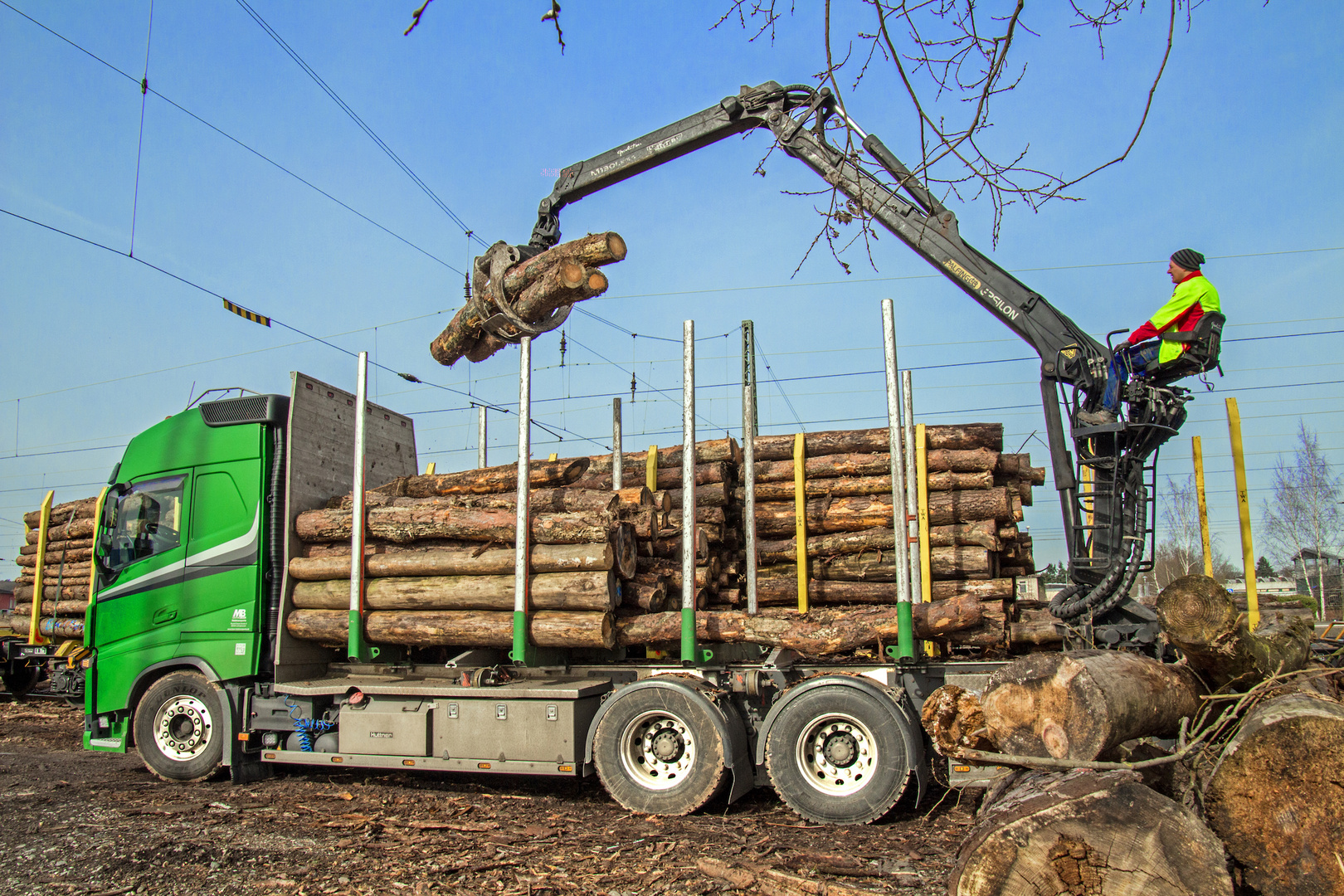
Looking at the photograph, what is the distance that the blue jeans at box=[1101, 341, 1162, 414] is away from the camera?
7.56 m

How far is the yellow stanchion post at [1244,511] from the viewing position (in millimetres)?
7219

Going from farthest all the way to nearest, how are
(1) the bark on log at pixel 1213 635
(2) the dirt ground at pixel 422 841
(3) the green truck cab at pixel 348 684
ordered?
(3) the green truck cab at pixel 348 684, (2) the dirt ground at pixel 422 841, (1) the bark on log at pixel 1213 635

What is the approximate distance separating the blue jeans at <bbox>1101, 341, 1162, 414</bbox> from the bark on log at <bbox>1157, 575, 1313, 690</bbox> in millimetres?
2273

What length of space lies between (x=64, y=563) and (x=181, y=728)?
1012 centimetres

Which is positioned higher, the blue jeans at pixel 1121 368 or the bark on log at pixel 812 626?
the blue jeans at pixel 1121 368

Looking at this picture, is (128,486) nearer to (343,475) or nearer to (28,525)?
(343,475)

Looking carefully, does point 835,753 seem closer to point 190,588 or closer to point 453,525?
point 453,525

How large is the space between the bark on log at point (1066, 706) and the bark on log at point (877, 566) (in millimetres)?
2803

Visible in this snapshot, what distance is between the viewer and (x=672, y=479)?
32.2 ft

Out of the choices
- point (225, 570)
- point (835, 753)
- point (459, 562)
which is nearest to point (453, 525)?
point (459, 562)

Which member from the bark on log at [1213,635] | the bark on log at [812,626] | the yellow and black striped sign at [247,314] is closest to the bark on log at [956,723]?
the bark on log at [1213,635]

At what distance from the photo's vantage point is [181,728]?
9.38 m

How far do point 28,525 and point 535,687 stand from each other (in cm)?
1532

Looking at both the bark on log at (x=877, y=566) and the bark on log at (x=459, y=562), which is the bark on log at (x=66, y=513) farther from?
the bark on log at (x=877, y=566)
